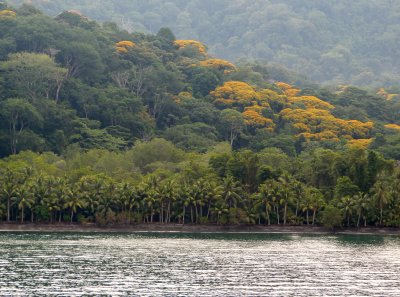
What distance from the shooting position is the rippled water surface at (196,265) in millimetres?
78750

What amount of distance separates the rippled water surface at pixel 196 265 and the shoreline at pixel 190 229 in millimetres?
7766

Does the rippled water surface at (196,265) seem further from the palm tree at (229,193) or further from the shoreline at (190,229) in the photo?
the palm tree at (229,193)

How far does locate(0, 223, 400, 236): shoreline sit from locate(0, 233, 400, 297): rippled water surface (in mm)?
7766

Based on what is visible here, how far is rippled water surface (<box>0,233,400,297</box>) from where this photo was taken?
78.8 metres

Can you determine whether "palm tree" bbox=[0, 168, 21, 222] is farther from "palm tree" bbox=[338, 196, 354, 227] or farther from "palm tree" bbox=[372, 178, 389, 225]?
"palm tree" bbox=[372, 178, 389, 225]

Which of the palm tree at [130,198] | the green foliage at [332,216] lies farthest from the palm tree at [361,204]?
the palm tree at [130,198]

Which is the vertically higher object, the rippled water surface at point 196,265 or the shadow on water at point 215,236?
the shadow on water at point 215,236

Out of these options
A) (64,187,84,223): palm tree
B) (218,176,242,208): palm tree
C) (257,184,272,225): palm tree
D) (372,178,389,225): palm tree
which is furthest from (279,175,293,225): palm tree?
(64,187,84,223): palm tree

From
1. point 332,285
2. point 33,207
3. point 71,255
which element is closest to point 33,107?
point 33,207

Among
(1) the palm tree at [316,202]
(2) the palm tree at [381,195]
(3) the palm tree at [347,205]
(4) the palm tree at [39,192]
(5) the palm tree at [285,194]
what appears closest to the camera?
(4) the palm tree at [39,192]

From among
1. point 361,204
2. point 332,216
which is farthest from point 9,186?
point 361,204

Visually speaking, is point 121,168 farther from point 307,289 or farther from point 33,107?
point 307,289

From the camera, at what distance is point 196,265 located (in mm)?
95438

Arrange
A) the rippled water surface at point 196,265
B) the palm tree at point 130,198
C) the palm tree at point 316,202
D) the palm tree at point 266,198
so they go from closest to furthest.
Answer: the rippled water surface at point 196,265
the palm tree at point 130,198
the palm tree at point 266,198
the palm tree at point 316,202
